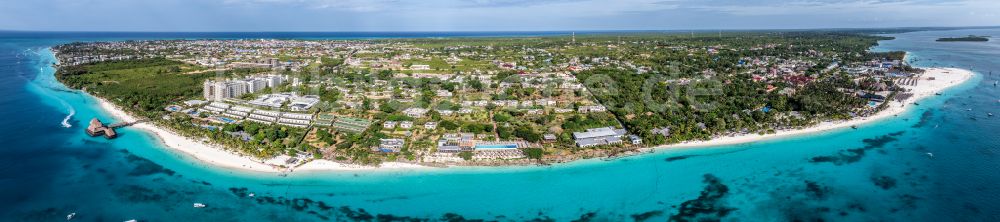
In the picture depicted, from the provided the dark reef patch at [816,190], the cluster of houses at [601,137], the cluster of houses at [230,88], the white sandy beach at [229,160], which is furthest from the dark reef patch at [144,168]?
the dark reef patch at [816,190]

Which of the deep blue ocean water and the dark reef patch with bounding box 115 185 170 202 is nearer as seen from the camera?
the deep blue ocean water

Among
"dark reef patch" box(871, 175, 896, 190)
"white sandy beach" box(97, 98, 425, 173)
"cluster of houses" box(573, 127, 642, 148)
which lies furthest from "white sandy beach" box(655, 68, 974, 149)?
"white sandy beach" box(97, 98, 425, 173)

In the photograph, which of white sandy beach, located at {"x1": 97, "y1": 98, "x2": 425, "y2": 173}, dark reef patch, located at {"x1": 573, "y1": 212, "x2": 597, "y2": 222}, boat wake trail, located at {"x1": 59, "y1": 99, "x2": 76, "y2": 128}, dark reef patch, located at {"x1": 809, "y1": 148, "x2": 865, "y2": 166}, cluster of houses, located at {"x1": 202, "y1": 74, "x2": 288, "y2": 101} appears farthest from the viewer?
cluster of houses, located at {"x1": 202, "y1": 74, "x2": 288, "y2": 101}

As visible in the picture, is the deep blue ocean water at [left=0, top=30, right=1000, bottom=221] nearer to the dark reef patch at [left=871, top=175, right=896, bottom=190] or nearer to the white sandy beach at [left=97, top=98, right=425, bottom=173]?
the dark reef patch at [left=871, top=175, right=896, bottom=190]

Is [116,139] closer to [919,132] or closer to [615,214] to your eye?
[615,214]

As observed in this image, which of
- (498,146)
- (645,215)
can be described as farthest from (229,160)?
(645,215)

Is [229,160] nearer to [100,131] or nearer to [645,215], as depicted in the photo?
[100,131]

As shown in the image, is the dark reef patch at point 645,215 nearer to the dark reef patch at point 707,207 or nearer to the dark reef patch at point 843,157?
the dark reef patch at point 707,207

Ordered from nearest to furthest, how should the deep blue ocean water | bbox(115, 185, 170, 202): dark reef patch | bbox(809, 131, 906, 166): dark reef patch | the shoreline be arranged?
1. the deep blue ocean water
2. bbox(115, 185, 170, 202): dark reef patch
3. the shoreline
4. bbox(809, 131, 906, 166): dark reef patch
